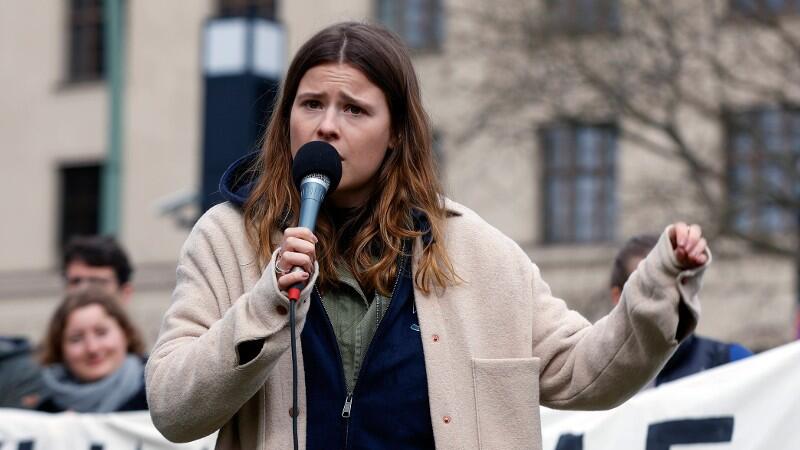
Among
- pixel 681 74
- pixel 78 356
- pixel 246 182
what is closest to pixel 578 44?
pixel 681 74

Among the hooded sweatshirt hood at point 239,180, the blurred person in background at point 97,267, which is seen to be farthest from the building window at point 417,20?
the hooded sweatshirt hood at point 239,180

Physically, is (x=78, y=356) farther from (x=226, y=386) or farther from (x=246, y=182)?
(x=226, y=386)

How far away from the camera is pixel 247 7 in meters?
Result: 29.8

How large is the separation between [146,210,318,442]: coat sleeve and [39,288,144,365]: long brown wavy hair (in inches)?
142

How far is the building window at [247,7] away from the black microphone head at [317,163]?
25615 mm

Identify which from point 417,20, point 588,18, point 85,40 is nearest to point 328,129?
point 588,18

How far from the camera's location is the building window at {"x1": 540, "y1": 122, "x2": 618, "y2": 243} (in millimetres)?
27047

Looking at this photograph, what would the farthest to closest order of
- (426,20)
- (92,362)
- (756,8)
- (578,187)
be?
(578,187) → (426,20) → (756,8) → (92,362)

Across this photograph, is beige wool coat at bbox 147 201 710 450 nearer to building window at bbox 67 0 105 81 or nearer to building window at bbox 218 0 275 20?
building window at bbox 218 0 275 20

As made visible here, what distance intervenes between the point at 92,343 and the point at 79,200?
2432 cm

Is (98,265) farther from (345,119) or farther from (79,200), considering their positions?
(79,200)

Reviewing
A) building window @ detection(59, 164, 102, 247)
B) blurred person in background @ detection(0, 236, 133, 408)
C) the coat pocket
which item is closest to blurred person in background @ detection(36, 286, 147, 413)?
blurred person in background @ detection(0, 236, 133, 408)

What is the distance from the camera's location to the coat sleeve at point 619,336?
347 cm

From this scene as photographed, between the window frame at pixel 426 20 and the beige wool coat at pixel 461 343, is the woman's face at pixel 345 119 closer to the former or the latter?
the beige wool coat at pixel 461 343
